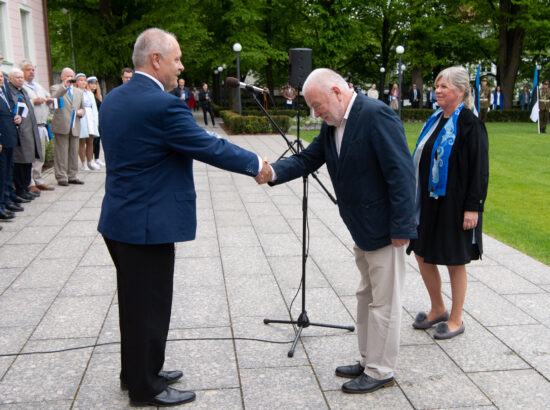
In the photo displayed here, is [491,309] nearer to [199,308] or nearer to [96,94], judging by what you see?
[199,308]

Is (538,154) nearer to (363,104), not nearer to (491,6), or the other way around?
(363,104)

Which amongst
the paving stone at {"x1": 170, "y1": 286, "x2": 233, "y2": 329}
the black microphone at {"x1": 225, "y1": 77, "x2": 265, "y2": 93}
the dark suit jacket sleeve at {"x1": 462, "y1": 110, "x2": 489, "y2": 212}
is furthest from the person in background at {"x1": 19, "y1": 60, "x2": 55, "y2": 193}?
the dark suit jacket sleeve at {"x1": 462, "y1": 110, "x2": 489, "y2": 212}

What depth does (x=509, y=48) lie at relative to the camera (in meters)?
31.8

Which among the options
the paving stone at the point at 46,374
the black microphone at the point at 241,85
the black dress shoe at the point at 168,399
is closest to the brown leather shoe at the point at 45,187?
the paving stone at the point at 46,374

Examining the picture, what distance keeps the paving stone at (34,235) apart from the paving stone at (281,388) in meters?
4.28

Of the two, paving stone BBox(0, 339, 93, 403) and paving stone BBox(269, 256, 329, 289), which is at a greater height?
paving stone BBox(0, 339, 93, 403)

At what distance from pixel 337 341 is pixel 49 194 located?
7.28 m

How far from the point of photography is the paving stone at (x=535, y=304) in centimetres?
457

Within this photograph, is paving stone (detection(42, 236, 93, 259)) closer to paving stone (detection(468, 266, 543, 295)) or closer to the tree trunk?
paving stone (detection(468, 266, 543, 295))

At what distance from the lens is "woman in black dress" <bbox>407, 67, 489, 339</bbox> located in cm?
394

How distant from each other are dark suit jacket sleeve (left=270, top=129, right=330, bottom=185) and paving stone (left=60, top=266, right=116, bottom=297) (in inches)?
85.7

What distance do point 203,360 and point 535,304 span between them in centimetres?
287

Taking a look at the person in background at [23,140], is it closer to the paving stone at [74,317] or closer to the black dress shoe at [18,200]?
the black dress shoe at [18,200]

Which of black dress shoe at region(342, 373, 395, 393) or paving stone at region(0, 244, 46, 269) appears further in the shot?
paving stone at region(0, 244, 46, 269)
